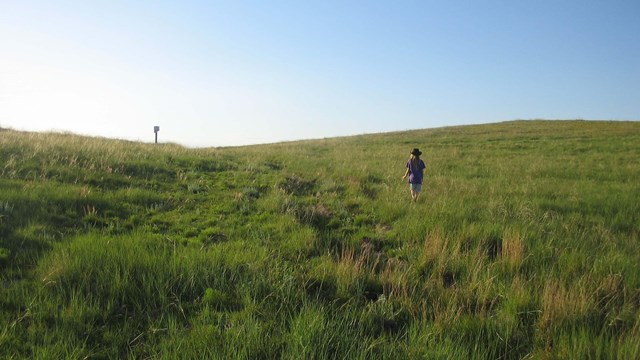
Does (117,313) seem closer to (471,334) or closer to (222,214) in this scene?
(471,334)

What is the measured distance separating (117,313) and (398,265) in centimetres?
339

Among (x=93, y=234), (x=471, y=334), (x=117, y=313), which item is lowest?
(x=471, y=334)

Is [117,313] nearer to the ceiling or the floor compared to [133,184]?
nearer to the floor

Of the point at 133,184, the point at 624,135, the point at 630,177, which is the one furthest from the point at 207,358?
the point at 624,135

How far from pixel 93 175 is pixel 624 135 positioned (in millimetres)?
41118

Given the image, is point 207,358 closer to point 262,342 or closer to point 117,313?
point 262,342

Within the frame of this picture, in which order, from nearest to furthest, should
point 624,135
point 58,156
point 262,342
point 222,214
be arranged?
point 262,342 → point 222,214 → point 58,156 → point 624,135

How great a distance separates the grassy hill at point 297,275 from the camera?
3.34 meters

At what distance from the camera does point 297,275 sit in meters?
4.71

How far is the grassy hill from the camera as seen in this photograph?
334cm

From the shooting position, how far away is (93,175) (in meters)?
9.99

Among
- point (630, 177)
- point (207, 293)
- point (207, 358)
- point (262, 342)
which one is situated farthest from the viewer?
point (630, 177)

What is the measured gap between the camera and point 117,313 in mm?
3734

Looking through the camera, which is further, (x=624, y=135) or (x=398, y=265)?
(x=624, y=135)
